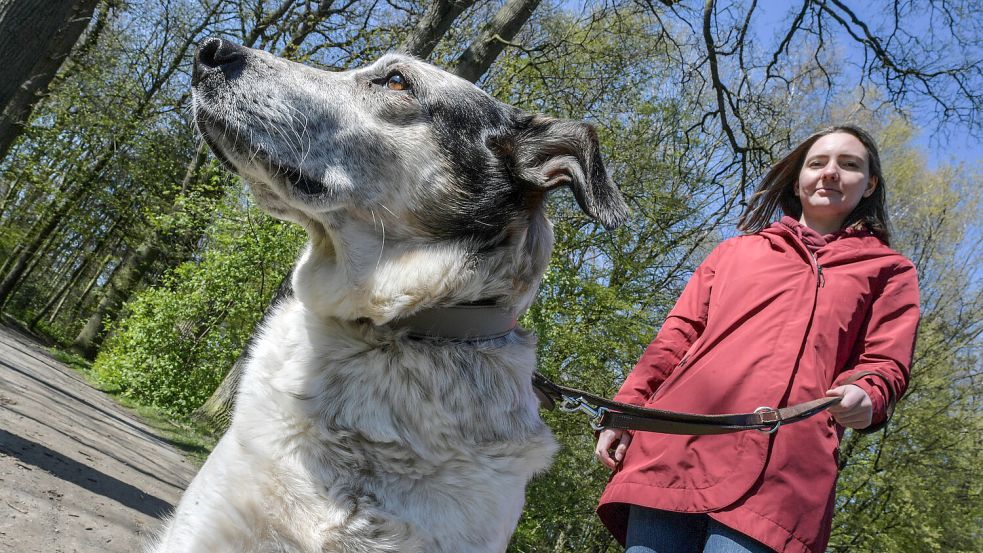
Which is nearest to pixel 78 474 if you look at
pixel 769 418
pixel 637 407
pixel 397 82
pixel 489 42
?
pixel 397 82

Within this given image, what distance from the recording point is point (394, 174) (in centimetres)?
264

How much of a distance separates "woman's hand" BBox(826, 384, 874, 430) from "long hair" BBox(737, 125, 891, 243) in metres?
0.87

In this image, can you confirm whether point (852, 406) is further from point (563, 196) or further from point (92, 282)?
point (92, 282)

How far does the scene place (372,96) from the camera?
2748 millimetres

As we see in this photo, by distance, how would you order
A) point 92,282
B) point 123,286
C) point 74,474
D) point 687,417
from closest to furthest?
point 687,417 < point 74,474 < point 123,286 < point 92,282

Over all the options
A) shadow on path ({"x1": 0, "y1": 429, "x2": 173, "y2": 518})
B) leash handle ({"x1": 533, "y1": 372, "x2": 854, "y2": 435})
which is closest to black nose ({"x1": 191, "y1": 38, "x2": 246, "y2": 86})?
leash handle ({"x1": 533, "y1": 372, "x2": 854, "y2": 435})

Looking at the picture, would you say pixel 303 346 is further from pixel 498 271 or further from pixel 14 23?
pixel 14 23

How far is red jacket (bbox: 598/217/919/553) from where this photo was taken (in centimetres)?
231

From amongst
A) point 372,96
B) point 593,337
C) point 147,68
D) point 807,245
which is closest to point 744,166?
point 593,337

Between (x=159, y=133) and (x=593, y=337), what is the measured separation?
1566cm

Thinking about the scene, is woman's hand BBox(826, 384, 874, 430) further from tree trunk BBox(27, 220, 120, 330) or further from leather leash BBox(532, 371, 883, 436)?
tree trunk BBox(27, 220, 120, 330)

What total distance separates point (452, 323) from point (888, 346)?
1567mm

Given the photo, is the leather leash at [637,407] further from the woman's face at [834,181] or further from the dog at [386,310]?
the woman's face at [834,181]

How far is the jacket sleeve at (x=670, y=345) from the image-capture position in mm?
2918
